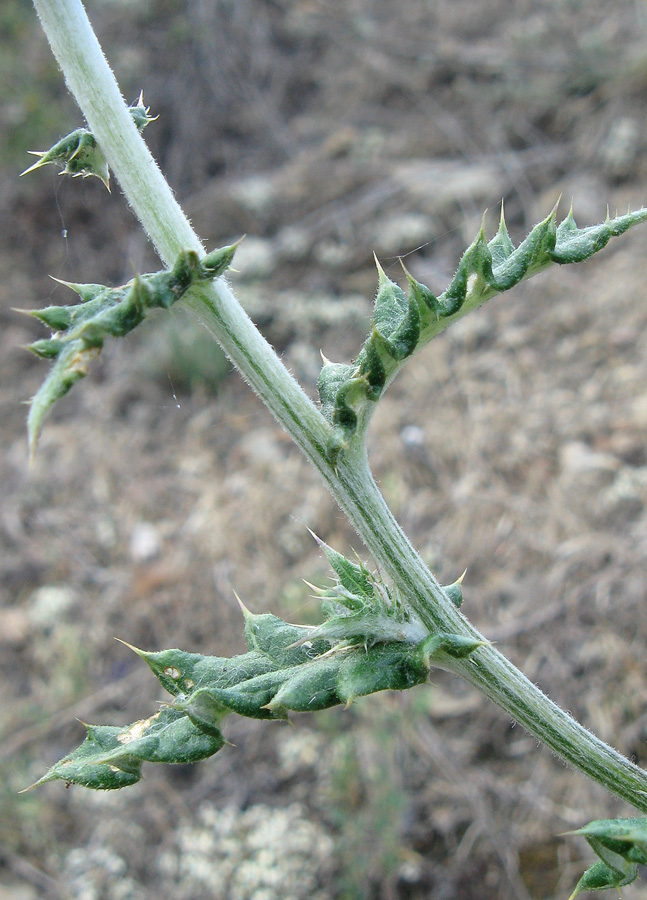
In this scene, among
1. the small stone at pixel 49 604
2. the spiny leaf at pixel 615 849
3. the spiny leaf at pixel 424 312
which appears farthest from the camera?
the small stone at pixel 49 604

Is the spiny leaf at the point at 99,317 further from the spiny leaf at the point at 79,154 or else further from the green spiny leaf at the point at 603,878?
the green spiny leaf at the point at 603,878

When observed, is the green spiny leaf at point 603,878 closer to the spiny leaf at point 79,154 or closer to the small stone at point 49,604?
the spiny leaf at point 79,154

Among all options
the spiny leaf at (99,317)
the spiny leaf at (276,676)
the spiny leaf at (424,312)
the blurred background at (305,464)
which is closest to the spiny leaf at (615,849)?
the spiny leaf at (276,676)

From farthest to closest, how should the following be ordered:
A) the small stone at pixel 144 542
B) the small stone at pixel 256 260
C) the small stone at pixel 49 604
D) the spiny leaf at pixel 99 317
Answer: the small stone at pixel 256 260, the small stone at pixel 144 542, the small stone at pixel 49 604, the spiny leaf at pixel 99 317

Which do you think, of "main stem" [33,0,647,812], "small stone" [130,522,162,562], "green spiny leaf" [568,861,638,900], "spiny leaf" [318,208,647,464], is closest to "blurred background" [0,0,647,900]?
"small stone" [130,522,162,562]

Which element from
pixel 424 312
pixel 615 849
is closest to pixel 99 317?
pixel 424 312

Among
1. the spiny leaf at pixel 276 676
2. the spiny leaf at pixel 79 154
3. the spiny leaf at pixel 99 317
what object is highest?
the spiny leaf at pixel 79 154

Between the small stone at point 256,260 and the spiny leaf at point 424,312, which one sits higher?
the spiny leaf at point 424,312

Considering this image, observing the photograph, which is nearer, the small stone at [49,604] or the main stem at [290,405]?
the main stem at [290,405]
